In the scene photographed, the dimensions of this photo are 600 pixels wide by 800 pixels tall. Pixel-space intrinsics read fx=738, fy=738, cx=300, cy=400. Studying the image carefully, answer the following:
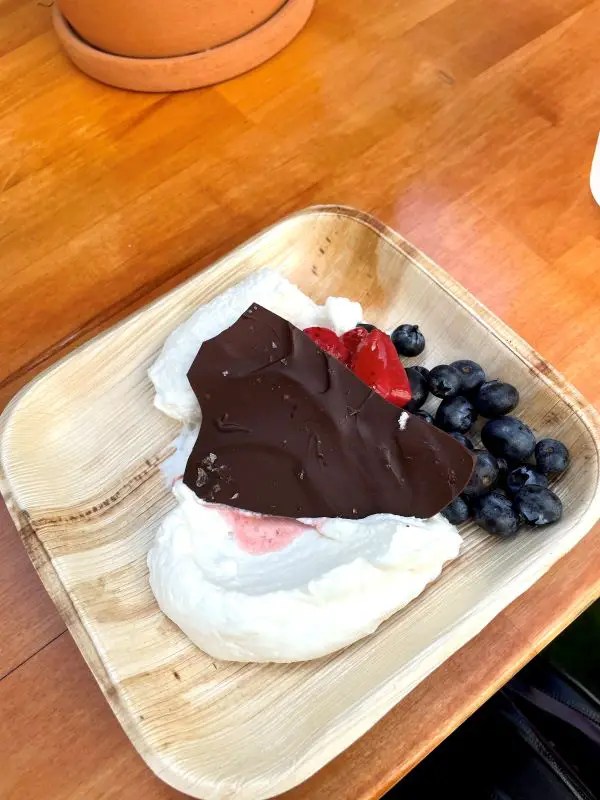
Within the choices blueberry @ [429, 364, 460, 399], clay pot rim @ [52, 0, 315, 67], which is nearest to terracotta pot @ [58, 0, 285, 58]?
clay pot rim @ [52, 0, 315, 67]

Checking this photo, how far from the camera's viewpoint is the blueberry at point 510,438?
0.91 metres

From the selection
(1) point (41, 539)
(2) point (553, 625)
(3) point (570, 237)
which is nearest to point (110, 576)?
(1) point (41, 539)

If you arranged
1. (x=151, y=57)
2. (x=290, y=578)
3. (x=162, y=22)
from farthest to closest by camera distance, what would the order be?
(x=151, y=57), (x=162, y=22), (x=290, y=578)

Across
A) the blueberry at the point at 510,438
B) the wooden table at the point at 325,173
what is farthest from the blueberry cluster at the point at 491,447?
the wooden table at the point at 325,173

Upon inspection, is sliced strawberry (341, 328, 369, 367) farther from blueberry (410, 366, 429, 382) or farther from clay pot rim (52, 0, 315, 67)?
clay pot rim (52, 0, 315, 67)

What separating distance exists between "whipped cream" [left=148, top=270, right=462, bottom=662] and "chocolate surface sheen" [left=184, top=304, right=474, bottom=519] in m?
0.02

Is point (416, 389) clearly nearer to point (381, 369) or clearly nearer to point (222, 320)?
point (381, 369)

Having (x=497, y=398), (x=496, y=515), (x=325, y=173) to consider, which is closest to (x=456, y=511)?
(x=496, y=515)

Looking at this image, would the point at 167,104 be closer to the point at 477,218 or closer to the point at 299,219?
the point at 299,219

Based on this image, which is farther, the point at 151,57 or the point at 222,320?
the point at 151,57

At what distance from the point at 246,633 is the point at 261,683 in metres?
0.08

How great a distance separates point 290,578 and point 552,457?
35cm

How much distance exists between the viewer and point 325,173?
127 centimetres

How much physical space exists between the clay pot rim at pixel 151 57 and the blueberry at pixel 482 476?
0.89 m
